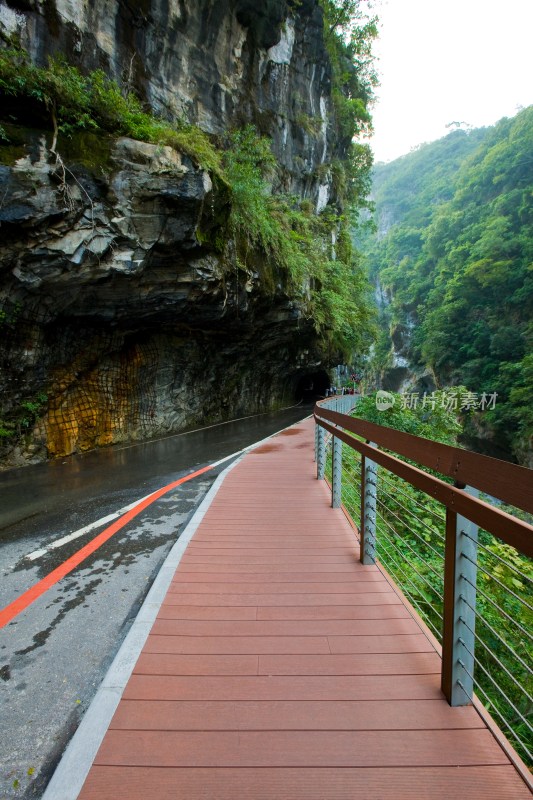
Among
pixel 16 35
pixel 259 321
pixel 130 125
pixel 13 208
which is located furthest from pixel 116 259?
pixel 259 321

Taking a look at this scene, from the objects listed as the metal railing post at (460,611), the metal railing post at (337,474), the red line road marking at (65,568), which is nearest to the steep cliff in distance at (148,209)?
the red line road marking at (65,568)

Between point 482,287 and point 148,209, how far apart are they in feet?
134

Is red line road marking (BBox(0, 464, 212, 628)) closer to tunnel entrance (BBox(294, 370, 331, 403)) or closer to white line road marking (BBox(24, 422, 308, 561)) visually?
white line road marking (BBox(24, 422, 308, 561))

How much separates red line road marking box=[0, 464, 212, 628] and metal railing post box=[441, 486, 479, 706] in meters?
2.95

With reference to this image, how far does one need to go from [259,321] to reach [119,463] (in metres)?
8.82

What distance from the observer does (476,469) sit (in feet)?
5.50

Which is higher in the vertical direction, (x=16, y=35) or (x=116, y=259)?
(x=16, y=35)

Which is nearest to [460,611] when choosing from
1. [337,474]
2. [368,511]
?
[368,511]

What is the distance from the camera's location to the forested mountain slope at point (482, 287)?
32.2m

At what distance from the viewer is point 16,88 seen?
6980 millimetres

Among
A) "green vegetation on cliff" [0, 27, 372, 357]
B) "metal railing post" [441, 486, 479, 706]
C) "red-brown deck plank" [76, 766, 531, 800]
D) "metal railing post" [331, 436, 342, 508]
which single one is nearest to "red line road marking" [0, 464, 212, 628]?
"red-brown deck plank" [76, 766, 531, 800]

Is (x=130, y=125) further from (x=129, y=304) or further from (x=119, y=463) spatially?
(x=119, y=463)

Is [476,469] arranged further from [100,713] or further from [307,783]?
[100,713]

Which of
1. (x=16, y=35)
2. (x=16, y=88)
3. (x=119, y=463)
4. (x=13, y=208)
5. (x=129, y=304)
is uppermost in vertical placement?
(x=16, y=35)
